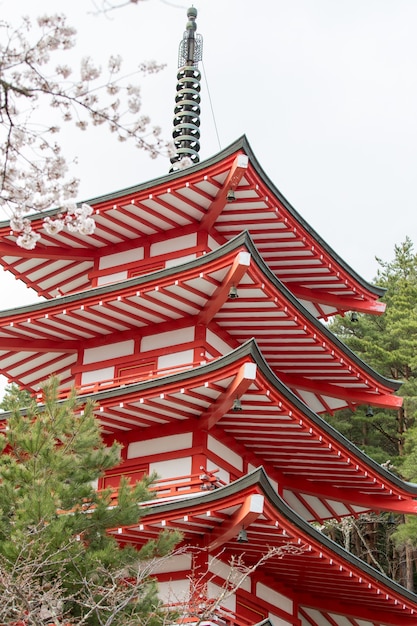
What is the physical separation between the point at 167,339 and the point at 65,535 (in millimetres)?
5999

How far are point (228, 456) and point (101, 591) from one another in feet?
18.3

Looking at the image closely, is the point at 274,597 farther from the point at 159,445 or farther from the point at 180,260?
the point at 180,260

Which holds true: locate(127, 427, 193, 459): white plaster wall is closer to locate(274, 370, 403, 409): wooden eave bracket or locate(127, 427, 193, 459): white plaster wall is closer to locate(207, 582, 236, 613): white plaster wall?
locate(207, 582, 236, 613): white plaster wall

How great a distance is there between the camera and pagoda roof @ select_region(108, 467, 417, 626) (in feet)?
43.4

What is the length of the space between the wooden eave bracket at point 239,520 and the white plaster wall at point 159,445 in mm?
1578

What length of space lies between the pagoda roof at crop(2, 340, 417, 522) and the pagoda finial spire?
624 centimetres

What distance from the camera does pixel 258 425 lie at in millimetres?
15242

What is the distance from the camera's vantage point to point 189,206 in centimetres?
1627

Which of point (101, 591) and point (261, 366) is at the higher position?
point (261, 366)

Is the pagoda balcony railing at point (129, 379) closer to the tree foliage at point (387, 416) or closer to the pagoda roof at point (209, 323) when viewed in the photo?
the pagoda roof at point (209, 323)

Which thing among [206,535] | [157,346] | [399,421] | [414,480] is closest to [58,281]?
[157,346]

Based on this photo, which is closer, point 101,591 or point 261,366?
point 101,591

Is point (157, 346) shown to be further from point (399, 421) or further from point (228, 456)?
point (399, 421)

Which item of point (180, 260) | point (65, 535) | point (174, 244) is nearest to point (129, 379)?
point (180, 260)
